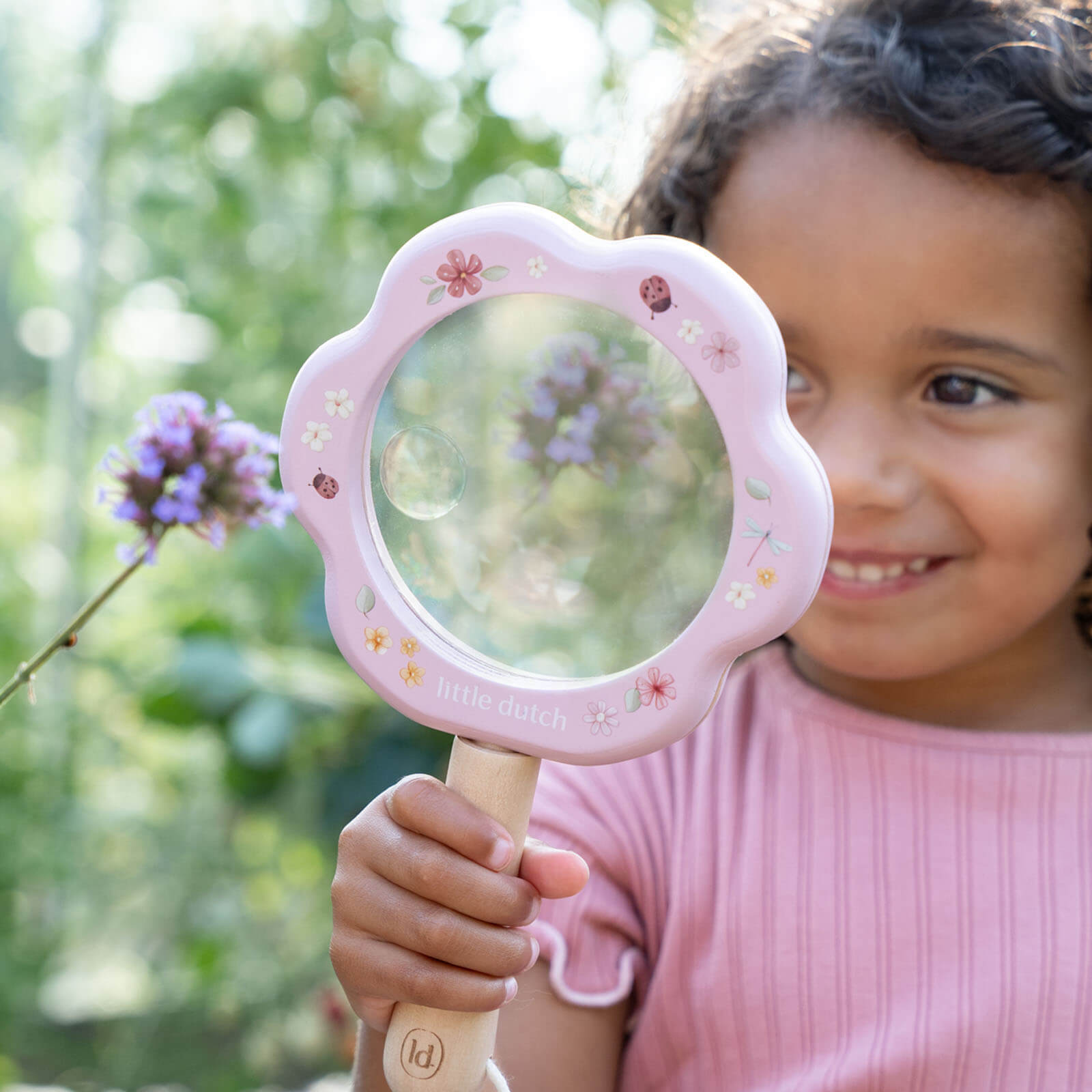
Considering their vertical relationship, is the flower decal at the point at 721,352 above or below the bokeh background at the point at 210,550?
above

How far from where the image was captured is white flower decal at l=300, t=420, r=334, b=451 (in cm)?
58

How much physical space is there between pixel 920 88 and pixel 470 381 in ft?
1.34

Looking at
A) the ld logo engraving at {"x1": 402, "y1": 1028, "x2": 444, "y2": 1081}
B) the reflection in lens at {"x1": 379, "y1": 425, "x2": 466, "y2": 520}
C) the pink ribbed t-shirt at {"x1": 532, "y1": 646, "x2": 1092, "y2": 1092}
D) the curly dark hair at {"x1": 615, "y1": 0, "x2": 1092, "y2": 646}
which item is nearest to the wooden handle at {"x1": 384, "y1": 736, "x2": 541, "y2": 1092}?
the ld logo engraving at {"x1": 402, "y1": 1028, "x2": 444, "y2": 1081}

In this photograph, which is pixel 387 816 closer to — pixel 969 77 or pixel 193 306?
pixel 969 77

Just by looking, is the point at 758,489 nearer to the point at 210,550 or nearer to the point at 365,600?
the point at 365,600

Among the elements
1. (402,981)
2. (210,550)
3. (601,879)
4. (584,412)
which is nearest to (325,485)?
(584,412)

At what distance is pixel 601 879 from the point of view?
91cm

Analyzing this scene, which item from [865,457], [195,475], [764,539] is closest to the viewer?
[764,539]

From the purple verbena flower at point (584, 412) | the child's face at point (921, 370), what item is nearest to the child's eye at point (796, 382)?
the child's face at point (921, 370)

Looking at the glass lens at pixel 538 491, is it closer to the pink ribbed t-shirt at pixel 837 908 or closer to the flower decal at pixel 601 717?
the flower decal at pixel 601 717

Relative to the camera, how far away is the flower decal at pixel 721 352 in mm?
518

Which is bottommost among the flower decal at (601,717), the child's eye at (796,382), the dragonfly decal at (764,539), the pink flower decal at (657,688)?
the flower decal at (601,717)

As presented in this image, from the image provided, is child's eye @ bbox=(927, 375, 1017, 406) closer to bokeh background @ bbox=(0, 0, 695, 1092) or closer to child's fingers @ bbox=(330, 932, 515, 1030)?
child's fingers @ bbox=(330, 932, 515, 1030)

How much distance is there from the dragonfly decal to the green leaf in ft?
0.59
